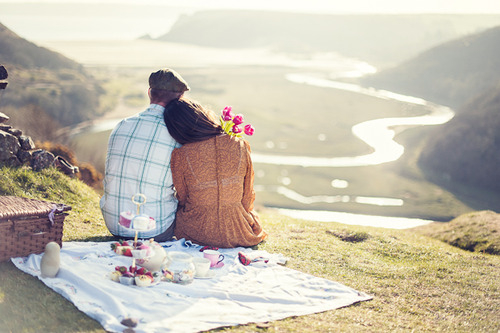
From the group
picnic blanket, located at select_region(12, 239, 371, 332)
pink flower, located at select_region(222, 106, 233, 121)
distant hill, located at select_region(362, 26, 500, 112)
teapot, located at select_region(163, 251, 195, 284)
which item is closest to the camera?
picnic blanket, located at select_region(12, 239, 371, 332)

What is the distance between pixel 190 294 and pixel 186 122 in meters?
1.97

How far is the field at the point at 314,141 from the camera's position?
3931 cm

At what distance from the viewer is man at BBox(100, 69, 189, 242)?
5.36 m

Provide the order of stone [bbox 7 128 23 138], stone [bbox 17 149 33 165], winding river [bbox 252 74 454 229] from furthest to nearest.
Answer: winding river [bbox 252 74 454 229] → stone [bbox 7 128 23 138] → stone [bbox 17 149 33 165]

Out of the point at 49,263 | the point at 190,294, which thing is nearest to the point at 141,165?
the point at 49,263

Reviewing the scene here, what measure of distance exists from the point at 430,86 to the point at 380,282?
3300 inches

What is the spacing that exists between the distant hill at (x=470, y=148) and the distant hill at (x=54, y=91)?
33.7 metres

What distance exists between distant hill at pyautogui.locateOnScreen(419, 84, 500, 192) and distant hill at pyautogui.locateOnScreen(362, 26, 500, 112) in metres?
14.8

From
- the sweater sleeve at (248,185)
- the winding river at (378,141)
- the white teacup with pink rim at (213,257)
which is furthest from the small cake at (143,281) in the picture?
the winding river at (378,141)

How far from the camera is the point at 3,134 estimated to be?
758 cm

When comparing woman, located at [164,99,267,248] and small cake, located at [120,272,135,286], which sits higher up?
woman, located at [164,99,267,248]

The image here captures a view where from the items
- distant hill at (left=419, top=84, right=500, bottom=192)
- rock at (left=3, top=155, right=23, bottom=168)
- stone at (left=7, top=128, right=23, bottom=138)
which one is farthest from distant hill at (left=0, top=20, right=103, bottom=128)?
distant hill at (left=419, top=84, right=500, bottom=192)

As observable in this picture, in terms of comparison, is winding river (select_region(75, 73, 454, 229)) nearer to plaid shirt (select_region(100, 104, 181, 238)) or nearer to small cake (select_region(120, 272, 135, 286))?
plaid shirt (select_region(100, 104, 181, 238))

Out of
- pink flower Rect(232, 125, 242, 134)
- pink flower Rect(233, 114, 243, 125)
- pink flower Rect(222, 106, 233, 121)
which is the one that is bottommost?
pink flower Rect(232, 125, 242, 134)
